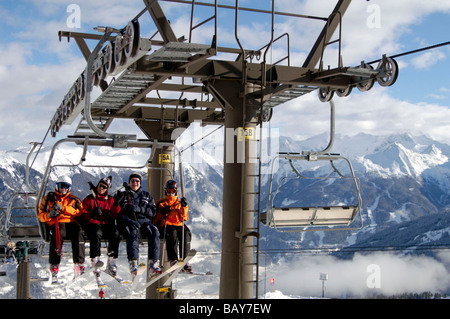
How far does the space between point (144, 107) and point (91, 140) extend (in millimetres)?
7821

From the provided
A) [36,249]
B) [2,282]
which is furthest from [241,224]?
[2,282]

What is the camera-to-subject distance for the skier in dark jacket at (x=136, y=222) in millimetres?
9352

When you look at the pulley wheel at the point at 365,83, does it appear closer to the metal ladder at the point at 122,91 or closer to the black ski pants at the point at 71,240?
the metal ladder at the point at 122,91

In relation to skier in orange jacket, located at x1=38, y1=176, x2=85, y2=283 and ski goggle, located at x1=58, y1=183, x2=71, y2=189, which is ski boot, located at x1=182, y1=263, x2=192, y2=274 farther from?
ski goggle, located at x1=58, y1=183, x2=71, y2=189

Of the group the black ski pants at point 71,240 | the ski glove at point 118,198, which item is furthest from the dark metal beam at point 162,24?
the black ski pants at point 71,240

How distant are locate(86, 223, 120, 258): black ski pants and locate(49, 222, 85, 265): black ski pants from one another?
0.14 meters

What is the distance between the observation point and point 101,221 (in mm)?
9461

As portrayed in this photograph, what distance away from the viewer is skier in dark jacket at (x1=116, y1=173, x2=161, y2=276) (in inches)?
368

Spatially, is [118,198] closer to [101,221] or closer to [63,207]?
[101,221]

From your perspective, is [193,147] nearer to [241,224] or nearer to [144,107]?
[144,107]

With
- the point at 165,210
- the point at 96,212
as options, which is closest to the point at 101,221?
the point at 96,212

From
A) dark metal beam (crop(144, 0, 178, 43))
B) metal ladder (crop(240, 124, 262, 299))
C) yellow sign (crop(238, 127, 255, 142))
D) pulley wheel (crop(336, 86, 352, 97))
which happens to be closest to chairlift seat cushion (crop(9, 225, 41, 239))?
metal ladder (crop(240, 124, 262, 299))
